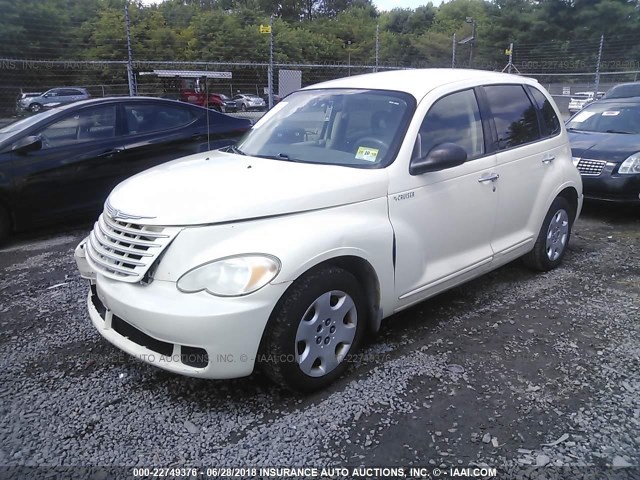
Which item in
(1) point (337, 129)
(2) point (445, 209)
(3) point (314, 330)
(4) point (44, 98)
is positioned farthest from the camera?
(4) point (44, 98)

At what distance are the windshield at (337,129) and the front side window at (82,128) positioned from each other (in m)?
2.81

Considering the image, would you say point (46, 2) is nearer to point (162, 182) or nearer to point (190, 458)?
point (162, 182)

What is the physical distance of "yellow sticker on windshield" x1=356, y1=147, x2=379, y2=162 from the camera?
10.5 feet

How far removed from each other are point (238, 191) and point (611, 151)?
5.64 meters

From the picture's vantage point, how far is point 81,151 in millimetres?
5777

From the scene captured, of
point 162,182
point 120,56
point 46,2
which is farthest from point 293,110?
point 46,2

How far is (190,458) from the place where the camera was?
2385mm

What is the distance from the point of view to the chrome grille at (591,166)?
6.42 m

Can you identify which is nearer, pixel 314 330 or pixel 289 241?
pixel 289 241

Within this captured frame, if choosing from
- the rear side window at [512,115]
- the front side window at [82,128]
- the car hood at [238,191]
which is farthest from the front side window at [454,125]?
the front side window at [82,128]

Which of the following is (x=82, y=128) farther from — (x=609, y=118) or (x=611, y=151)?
(x=609, y=118)

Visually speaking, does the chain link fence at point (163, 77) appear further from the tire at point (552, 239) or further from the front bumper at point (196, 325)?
the tire at point (552, 239)

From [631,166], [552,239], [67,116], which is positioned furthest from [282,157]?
[631,166]

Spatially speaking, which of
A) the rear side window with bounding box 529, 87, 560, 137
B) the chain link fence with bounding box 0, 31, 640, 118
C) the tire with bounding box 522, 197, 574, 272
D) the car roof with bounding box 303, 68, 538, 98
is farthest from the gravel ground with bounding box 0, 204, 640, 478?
the chain link fence with bounding box 0, 31, 640, 118
